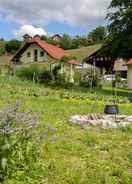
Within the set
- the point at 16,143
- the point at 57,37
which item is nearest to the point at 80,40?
the point at 57,37

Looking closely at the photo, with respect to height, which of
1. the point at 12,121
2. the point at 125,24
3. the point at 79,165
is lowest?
the point at 79,165

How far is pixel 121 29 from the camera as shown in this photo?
84.6ft

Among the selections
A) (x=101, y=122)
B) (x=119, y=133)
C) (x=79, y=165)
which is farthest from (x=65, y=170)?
(x=101, y=122)

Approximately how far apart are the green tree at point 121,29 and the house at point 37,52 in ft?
57.0

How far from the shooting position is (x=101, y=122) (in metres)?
8.81

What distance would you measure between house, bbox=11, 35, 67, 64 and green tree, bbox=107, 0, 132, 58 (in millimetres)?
17385

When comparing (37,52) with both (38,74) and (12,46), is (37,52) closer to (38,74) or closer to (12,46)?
(38,74)

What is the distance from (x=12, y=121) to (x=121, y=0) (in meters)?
22.2

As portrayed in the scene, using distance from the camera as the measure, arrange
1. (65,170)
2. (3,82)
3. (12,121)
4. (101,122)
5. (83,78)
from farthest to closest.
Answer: (83,78), (3,82), (101,122), (65,170), (12,121)

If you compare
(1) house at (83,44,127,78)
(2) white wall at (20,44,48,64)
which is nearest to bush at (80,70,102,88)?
(1) house at (83,44,127,78)

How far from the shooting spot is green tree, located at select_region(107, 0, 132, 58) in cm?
2486

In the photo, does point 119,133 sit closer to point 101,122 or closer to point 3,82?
point 101,122

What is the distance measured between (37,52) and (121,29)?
2164 centimetres

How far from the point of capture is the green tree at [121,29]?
81.6ft
